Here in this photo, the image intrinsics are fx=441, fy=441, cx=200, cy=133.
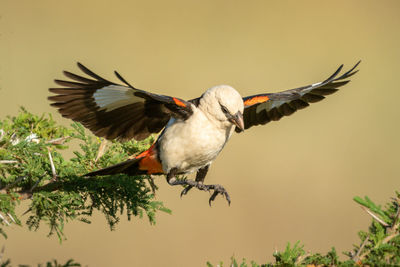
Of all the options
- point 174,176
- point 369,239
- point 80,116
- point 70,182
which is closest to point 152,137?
point 174,176

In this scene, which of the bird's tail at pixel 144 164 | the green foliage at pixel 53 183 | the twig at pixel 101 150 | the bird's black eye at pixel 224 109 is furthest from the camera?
the bird's tail at pixel 144 164

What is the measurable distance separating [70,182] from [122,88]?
0.87 m

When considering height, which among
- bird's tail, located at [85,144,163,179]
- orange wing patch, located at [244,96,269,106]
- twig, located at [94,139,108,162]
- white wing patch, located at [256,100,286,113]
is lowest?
bird's tail, located at [85,144,163,179]

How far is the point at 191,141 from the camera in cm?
345

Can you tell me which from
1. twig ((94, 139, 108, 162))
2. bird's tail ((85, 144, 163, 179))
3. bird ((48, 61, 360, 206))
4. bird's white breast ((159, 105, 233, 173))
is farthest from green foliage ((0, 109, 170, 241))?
bird's white breast ((159, 105, 233, 173))

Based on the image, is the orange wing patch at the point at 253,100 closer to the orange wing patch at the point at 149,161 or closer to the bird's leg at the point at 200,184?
the bird's leg at the point at 200,184

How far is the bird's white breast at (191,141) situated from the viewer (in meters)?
3.44

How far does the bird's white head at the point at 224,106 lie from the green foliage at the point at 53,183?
2.61 ft

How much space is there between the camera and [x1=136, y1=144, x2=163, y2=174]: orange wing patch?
11.9ft

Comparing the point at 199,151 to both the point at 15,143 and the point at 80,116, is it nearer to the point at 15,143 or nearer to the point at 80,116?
the point at 80,116

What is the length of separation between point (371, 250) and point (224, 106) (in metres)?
1.84

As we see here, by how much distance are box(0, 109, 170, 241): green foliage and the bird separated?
0.74ft

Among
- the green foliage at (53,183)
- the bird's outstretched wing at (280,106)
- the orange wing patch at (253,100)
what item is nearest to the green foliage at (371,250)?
the green foliage at (53,183)

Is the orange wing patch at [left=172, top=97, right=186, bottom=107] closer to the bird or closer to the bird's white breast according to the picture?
the bird
